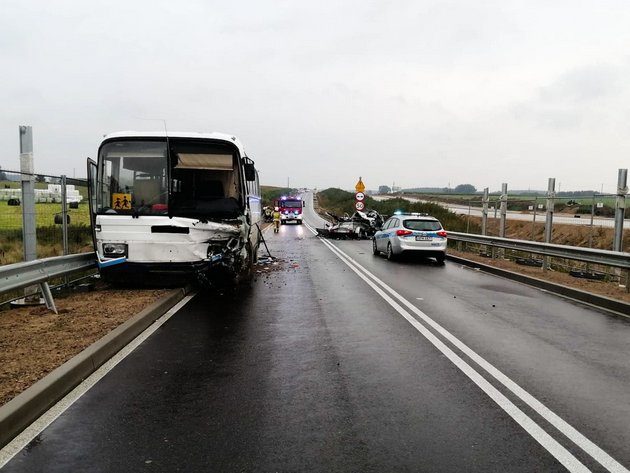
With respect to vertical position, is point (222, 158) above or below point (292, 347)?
above

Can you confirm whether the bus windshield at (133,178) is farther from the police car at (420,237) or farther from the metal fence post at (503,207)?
the metal fence post at (503,207)

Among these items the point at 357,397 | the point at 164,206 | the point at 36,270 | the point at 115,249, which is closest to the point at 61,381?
the point at 357,397

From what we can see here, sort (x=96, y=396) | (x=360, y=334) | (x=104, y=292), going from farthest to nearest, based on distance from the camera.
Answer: (x=104, y=292) → (x=360, y=334) → (x=96, y=396)

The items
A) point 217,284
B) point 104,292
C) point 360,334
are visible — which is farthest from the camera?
point 217,284

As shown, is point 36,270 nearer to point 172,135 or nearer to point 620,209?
point 172,135

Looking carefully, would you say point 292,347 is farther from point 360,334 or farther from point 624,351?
point 624,351

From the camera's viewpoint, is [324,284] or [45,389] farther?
[324,284]

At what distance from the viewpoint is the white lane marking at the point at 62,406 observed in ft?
11.7

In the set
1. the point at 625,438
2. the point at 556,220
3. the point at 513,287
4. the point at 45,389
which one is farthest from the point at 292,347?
the point at 556,220

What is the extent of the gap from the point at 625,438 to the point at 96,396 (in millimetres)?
4357

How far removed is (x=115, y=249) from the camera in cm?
957

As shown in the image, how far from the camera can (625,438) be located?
3.82 meters

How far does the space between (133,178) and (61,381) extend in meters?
5.89

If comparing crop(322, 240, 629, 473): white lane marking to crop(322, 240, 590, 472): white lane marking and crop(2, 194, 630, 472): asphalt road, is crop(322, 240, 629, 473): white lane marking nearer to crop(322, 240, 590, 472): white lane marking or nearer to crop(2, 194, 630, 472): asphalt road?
crop(2, 194, 630, 472): asphalt road
